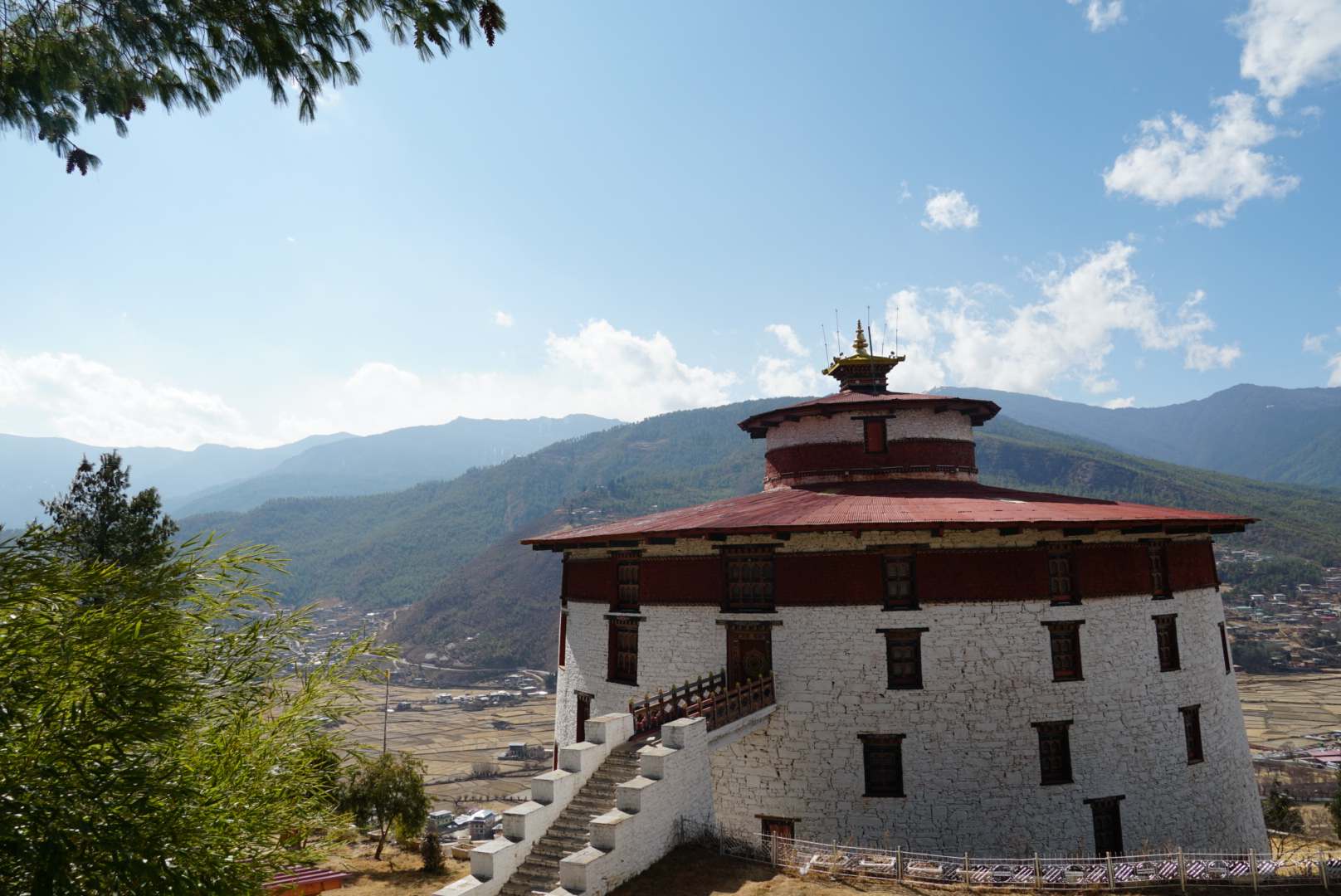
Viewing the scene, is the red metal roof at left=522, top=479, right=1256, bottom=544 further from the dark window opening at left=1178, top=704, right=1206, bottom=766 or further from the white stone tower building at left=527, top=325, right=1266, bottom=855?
the dark window opening at left=1178, top=704, right=1206, bottom=766

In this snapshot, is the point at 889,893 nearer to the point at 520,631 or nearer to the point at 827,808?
the point at 827,808

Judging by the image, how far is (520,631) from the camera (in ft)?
579

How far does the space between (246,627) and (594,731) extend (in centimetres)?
833

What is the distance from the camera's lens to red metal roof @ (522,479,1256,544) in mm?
18594

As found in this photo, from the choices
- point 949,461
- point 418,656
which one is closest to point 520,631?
point 418,656

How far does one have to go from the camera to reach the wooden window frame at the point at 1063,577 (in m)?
19.7

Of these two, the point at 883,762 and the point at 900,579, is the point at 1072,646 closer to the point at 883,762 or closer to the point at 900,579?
the point at 900,579

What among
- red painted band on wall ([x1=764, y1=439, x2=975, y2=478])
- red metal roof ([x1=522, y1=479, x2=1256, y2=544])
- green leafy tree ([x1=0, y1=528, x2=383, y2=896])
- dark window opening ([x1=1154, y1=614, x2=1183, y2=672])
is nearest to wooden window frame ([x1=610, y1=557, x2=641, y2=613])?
red metal roof ([x1=522, y1=479, x2=1256, y2=544])

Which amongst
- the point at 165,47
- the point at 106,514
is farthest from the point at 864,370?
the point at 106,514

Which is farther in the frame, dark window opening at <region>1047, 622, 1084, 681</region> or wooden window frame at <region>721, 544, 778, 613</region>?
wooden window frame at <region>721, 544, 778, 613</region>

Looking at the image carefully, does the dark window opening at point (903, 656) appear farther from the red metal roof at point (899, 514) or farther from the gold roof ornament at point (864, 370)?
the gold roof ornament at point (864, 370)

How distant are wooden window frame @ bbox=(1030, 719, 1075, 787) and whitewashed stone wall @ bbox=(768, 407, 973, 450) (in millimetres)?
11339

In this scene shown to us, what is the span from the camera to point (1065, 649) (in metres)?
19.7

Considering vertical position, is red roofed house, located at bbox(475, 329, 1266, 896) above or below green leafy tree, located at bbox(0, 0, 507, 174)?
below
